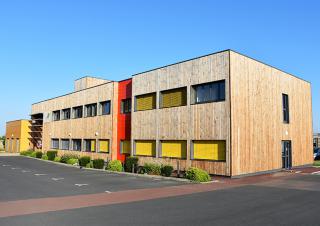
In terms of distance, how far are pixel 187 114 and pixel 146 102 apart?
543 cm

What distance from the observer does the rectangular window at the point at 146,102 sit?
Result: 2689cm

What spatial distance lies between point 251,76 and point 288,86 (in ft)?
20.1

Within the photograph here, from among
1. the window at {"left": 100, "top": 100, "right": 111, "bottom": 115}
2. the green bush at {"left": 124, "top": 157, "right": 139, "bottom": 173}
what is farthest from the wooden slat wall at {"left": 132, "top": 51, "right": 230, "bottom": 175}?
the window at {"left": 100, "top": 100, "right": 111, "bottom": 115}

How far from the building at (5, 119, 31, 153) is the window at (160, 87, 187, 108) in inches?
1528

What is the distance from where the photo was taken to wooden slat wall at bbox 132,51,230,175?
20.8 m

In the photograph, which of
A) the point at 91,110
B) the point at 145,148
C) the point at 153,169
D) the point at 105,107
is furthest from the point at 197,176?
the point at 91,110

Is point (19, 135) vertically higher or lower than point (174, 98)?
lower

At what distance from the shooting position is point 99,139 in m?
33.4

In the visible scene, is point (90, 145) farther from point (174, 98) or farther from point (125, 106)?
point (174, 98)

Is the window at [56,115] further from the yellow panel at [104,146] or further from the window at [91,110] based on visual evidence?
the yellow panel at [104,146]

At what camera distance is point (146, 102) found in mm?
27578

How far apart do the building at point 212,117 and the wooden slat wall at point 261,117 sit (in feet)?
0.21

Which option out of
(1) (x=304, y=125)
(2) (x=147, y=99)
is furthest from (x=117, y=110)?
(1) (x=304, y=125)

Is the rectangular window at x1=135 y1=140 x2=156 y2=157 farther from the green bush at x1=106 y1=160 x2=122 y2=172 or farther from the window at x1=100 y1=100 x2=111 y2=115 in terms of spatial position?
the window at x1=100 y1=100 x2=111 y2=115
